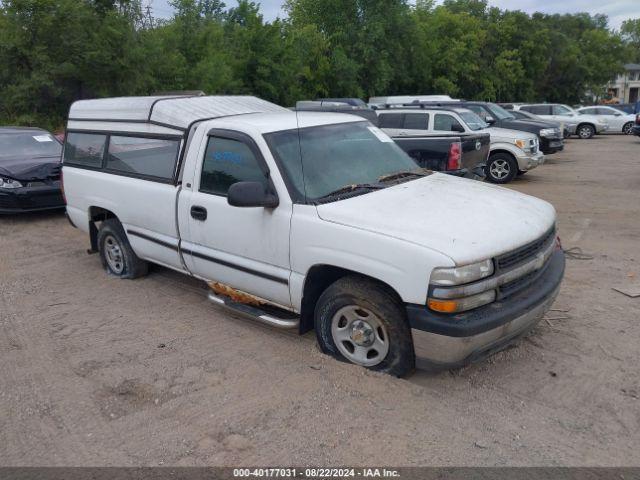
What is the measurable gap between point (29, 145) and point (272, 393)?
8642 millimetres

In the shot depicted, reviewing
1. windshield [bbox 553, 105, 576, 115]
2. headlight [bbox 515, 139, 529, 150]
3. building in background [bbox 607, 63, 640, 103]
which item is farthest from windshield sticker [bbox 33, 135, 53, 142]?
building in background [bbox 607, 63, 640, 103]

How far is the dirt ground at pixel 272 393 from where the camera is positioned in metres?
3.25

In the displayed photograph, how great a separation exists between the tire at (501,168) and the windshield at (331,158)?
857 cm

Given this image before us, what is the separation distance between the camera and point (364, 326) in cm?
396

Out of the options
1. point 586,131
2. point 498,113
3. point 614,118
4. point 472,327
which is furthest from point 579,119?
point 472,327

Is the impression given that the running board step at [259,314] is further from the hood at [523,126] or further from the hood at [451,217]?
the hood at [523,126]

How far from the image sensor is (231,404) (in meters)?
3.75

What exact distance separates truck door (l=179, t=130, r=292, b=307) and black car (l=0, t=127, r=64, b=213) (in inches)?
213

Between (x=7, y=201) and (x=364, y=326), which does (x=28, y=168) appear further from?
(x=364, y=326)

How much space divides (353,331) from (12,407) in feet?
7.71

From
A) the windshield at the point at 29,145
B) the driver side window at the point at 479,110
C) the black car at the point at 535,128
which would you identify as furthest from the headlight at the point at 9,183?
the driver side window at the point at 479,110

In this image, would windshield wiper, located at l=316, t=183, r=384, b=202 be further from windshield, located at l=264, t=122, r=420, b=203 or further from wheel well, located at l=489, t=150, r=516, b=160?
wheel well, located at l=489, t=150, r=516, b=160

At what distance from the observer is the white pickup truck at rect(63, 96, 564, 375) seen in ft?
11.6

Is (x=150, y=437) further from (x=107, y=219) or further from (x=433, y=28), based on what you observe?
(x=433, y=28)
